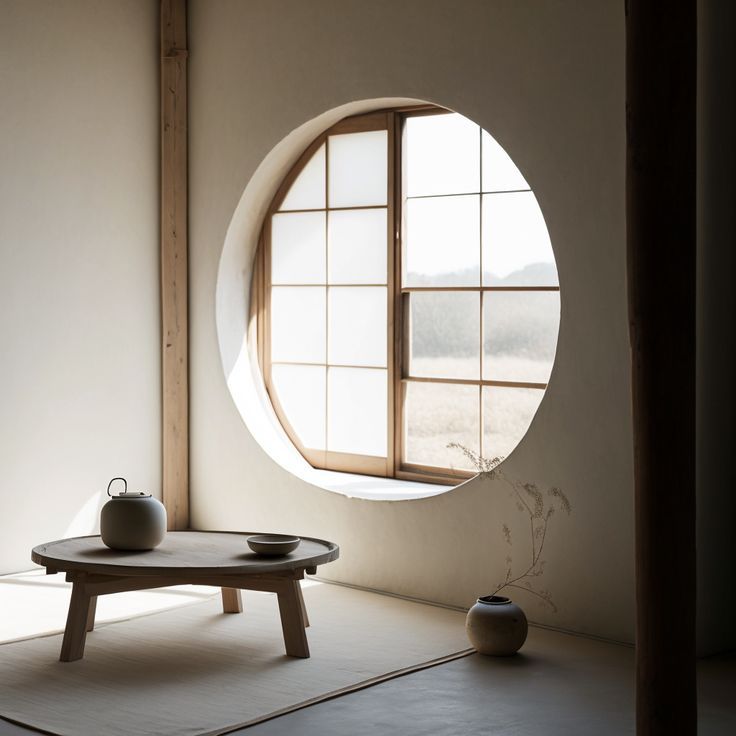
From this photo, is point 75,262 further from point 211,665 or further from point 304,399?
point 211,665

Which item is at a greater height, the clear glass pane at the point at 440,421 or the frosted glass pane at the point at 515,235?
the frosted glass pane at the point at 515,235

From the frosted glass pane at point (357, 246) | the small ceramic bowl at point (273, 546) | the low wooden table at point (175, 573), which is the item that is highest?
the frosted glass pane at point (357, 246)

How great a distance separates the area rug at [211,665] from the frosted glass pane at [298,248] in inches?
74.8

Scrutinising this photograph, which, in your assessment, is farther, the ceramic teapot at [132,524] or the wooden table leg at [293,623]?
the ceramic teapot at [132,524]

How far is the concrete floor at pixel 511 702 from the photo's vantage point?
362 centimetres

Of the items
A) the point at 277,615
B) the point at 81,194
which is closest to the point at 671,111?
the point at 277,615

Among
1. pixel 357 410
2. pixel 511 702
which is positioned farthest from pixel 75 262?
pixel 511 702

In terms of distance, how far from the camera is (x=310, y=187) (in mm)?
6297

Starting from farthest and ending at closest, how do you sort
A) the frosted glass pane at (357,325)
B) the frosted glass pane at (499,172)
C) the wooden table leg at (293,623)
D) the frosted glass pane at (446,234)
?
the frosted glass pane at (446,234)
the frosted glass pane at (357,325)
the frosted glass pane at (499,172)
the wooden table leg at (293,623)

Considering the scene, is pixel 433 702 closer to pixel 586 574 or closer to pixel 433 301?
pixel 586 574

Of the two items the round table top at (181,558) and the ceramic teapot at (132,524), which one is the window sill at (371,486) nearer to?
the round table top at (181,558)

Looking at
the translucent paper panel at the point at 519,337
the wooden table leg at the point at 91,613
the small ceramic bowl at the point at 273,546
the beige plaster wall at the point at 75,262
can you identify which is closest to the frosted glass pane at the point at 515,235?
the translucent paper panel at the point at 519,337

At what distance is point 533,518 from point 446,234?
1989 mm

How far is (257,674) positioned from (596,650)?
4.31ft
